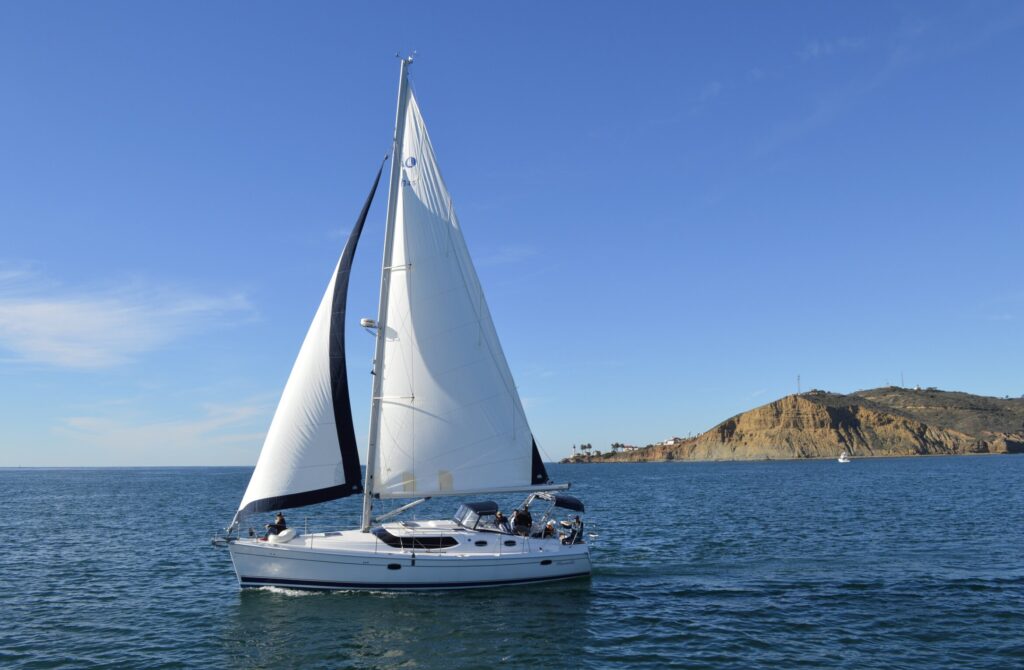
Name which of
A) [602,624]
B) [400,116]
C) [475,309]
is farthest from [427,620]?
[400,116]

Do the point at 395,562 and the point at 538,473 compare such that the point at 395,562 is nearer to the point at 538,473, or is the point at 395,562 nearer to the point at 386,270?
the point at 538,473

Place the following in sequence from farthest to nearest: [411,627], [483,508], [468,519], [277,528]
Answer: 1. [483,508]
2. [468,519]
3. [277,528]
4. [411,627]

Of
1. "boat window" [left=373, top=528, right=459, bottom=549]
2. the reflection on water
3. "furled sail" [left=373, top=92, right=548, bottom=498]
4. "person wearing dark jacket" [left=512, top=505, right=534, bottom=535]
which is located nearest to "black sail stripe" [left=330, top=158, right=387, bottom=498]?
"furled sail" [left=373, top=92, right=548, bottom=498]

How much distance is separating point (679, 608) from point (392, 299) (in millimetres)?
13702

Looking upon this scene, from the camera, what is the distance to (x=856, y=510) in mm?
48906

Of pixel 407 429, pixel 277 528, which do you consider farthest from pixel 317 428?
pixel 277 528

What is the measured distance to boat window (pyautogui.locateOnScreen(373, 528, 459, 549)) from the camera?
74.9 ft

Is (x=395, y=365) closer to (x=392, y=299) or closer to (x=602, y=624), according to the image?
(x=392, y=299)

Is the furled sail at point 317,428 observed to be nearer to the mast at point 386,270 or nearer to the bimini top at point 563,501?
the mast at point 386,270

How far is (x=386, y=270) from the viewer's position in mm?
23156

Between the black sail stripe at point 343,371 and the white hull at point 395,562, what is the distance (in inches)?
78.9

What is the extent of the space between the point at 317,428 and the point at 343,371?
6.79ft

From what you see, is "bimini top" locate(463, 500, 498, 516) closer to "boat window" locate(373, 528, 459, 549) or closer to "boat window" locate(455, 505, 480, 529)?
"boat window" locate(455, 505, 480, 529)

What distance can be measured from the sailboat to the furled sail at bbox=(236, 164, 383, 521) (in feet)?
0.12
